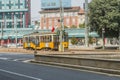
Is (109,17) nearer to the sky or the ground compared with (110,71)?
nearer to the sky

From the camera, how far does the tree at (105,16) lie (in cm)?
6712

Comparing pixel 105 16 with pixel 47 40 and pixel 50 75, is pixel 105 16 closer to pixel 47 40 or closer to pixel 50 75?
pixel 47 40

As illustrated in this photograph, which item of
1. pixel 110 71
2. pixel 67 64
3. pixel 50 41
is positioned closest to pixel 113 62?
pixel 110 71

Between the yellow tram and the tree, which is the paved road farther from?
the tree

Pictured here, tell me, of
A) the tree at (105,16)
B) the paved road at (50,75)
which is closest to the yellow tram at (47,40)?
the tree at (105,16)

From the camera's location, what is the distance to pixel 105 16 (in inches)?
2672

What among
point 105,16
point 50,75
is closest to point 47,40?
point 105,16

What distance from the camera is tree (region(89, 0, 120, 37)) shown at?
6712cm

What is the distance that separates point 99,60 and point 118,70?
2.30m

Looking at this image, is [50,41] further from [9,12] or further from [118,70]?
[9,12]

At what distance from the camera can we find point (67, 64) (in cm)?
2917

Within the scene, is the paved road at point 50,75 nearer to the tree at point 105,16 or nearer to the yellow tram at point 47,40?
the yellow tram at point 47,40

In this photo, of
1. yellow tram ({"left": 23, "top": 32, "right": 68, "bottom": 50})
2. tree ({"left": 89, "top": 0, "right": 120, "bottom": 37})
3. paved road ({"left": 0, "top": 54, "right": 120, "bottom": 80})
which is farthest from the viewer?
tree ({"left": 89, "top": 0, "right": 120, "bottom": 37})

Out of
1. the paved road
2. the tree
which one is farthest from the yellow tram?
the paved road
